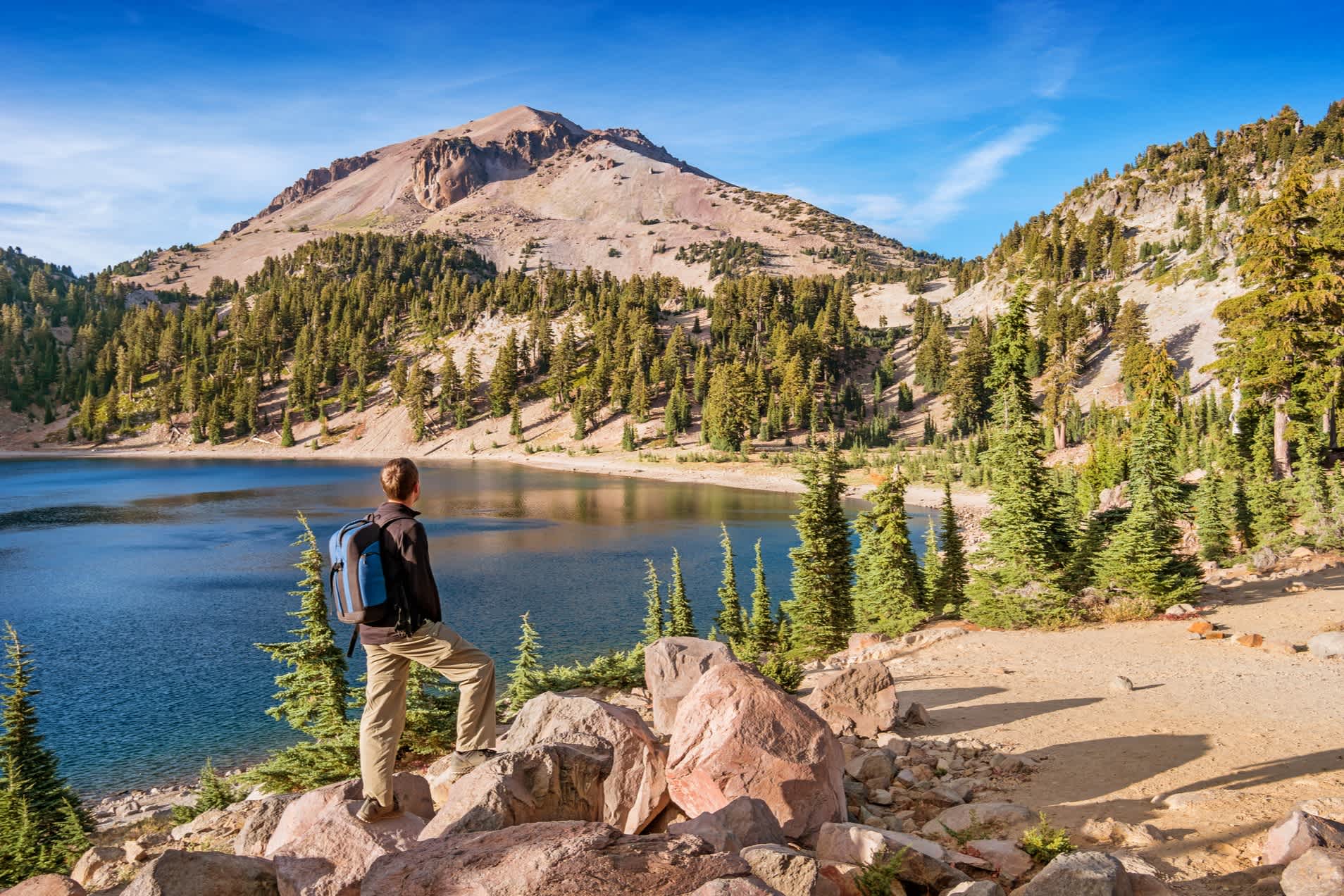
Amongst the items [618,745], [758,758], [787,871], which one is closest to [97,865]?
[618,745]

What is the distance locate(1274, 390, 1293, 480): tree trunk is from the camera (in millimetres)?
30234

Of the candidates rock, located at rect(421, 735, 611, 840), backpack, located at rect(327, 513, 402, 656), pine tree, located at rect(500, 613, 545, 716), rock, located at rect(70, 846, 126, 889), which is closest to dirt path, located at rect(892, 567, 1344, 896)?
rock, located at rect(421, 735, 611, 840)

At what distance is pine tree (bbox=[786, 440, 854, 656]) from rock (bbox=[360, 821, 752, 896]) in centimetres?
2039

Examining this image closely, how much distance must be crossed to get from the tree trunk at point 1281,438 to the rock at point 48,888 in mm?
38069

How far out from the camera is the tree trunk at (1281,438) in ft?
99.2

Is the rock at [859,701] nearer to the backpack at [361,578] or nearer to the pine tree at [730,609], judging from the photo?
the backpack at [361,578]

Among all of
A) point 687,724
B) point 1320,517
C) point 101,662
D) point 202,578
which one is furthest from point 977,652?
point 202,578

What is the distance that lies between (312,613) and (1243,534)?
105 ft

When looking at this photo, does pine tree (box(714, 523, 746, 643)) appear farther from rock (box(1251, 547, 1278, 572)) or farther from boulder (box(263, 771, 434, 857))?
boulder (box(263, 771, 434, 857))

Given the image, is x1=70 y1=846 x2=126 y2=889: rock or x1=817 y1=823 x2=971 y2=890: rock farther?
x1=70 y1=846 x2=126 y2=889: rock

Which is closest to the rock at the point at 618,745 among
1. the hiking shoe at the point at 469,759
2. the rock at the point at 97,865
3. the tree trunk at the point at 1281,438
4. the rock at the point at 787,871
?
the hiking shoe at the point at 469,759

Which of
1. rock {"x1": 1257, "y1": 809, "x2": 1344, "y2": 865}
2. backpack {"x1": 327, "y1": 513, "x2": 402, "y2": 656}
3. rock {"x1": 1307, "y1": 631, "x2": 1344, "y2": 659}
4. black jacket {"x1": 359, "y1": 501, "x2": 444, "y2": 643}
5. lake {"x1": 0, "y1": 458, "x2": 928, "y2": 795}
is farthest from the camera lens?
lake {"x1": 0, "y1": 458, "x2": 928, "y2": 795}

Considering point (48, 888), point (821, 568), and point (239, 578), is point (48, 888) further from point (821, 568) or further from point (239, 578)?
point (239, 578)

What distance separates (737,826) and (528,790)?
1742 millimetres
